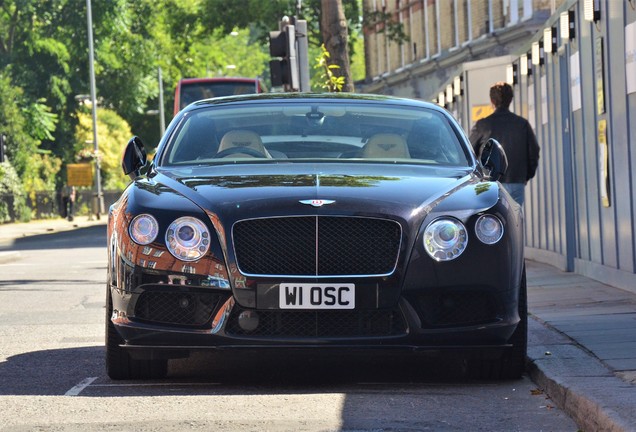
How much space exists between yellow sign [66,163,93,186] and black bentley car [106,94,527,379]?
197 feet

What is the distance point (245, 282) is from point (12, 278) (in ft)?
43.9

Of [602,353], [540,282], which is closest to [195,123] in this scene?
[602,353]

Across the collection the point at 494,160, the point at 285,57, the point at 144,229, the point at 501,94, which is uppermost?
the point at 285,57

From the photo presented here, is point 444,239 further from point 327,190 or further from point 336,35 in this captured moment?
point 336,35

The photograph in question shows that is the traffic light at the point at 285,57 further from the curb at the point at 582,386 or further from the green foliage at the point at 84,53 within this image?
the green foliage at the point at 84,53

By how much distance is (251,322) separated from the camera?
7.25 meters

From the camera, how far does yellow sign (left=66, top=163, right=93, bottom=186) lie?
66.9m

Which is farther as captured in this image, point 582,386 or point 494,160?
point 494,160

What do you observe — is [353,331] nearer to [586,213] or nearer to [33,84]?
[586,213]

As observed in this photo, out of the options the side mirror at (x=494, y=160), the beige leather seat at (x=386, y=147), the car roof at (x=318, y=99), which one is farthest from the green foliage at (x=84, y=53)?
the beige leather seat at (x=386, y=147)

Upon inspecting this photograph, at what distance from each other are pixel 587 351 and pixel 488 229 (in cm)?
113

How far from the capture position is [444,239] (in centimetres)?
729

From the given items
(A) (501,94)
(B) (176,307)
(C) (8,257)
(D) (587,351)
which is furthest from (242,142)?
(C) (8,257)

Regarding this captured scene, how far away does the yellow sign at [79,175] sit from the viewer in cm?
6688
